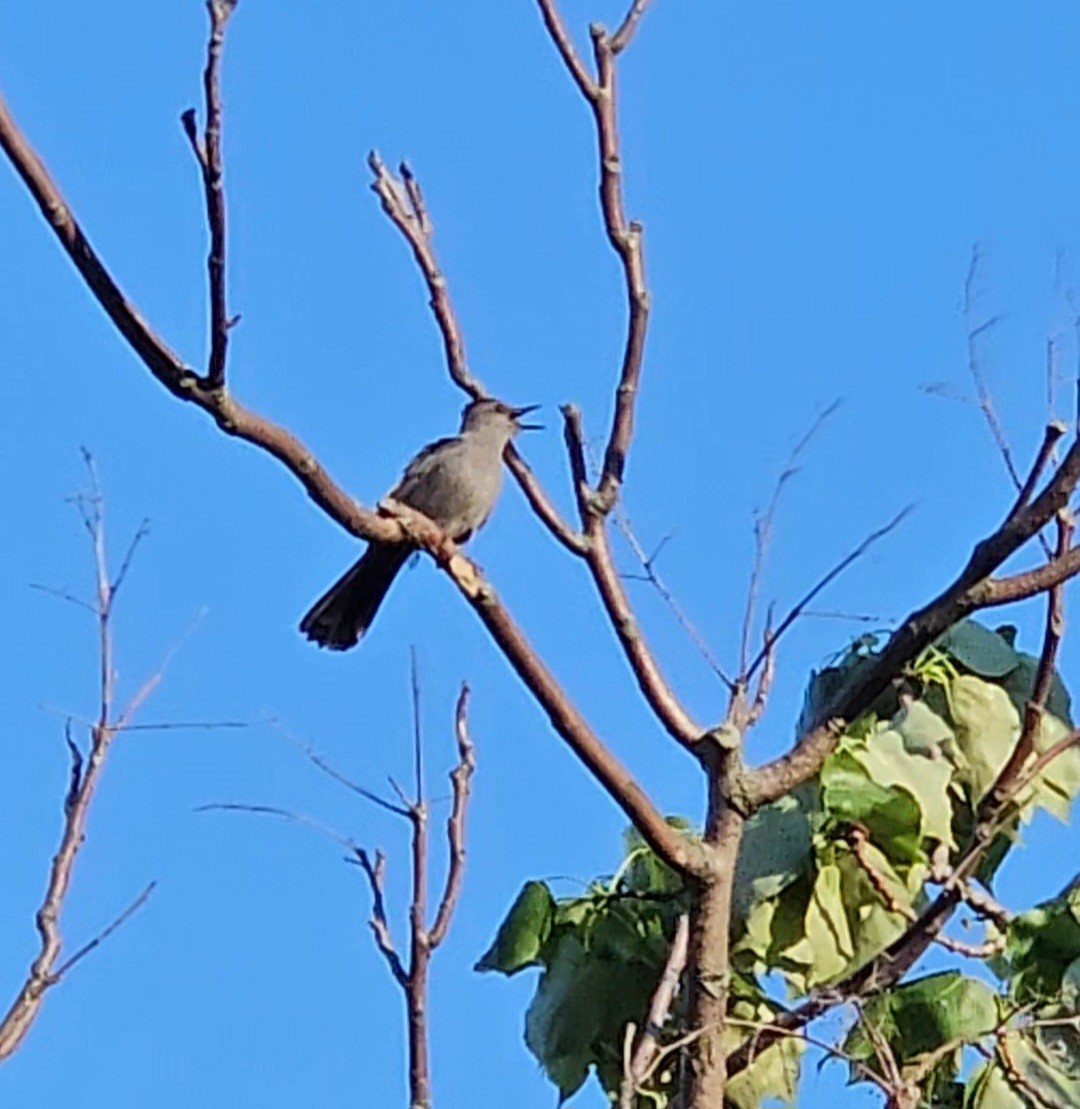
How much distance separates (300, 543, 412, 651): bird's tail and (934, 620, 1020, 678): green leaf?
2.54 m

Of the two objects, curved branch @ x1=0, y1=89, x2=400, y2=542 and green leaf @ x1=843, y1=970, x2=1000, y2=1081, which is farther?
green leaf @ x1=843, y1=970, x2=1000, y2=1081

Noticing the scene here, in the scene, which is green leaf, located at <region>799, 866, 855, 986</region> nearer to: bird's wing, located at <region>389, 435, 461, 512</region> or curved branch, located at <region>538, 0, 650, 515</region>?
curved branch, located at <region>538, 0, 650, 515</region>

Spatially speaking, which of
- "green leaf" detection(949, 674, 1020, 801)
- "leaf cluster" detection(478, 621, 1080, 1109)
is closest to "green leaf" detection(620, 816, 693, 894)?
"leaf cluster" detection(478, 621, 1080, 1109)

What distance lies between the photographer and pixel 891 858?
416cm

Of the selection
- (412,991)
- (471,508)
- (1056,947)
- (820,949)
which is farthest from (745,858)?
(471,508)

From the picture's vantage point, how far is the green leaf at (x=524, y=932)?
4.20 metres

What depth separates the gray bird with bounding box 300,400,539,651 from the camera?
6.65 m

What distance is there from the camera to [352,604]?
21.9 feet

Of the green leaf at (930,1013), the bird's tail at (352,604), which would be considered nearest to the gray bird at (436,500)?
the bird's tail at (352,604)

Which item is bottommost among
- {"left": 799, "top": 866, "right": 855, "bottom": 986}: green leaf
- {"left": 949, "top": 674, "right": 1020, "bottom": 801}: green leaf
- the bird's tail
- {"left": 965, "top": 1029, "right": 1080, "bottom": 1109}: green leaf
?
{"left": 965, "top": 1029, "right": 1080, "bottom": 1109}: green leaf

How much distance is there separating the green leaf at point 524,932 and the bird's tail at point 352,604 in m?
2.46

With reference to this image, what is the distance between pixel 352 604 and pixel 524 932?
8.39ft

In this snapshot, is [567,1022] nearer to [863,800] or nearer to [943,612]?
[863,800]

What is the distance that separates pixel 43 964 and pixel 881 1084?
46.7 inches
